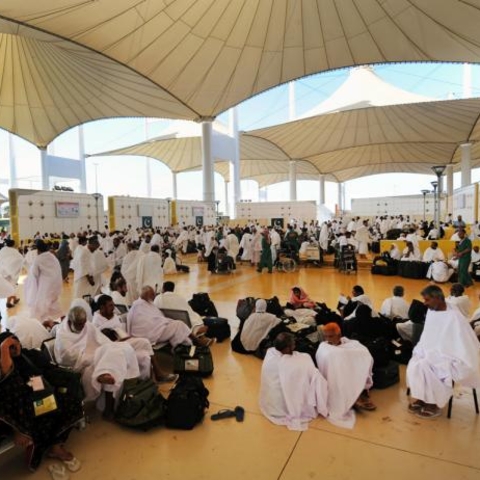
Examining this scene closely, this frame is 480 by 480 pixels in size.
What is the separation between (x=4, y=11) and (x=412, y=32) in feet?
48.9

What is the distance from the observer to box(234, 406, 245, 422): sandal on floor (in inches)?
→ 125

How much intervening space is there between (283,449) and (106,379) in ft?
4.89

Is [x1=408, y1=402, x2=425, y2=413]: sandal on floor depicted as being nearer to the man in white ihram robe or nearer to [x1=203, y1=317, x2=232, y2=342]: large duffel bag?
the man in white ihram robe

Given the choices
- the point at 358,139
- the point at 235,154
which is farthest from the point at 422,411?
the point at 358,139

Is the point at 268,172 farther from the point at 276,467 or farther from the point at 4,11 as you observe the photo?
the point at 276,467

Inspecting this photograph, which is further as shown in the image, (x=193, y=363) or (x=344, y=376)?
(x=193, y=363)

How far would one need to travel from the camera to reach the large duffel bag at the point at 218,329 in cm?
519

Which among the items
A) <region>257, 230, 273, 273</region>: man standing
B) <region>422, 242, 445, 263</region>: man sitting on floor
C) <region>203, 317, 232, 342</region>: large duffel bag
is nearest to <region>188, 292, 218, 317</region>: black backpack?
<region>203, 317, 232, 342</region>: large duffel bag

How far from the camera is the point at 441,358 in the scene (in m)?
3.01

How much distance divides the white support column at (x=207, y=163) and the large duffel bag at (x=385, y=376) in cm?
2060

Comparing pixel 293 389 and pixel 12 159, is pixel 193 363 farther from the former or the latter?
pixel 12 159

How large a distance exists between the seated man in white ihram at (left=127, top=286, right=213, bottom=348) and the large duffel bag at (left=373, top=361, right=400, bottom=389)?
2.15 metres

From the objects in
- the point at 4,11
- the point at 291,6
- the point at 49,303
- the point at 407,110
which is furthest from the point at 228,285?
the point at 407,110

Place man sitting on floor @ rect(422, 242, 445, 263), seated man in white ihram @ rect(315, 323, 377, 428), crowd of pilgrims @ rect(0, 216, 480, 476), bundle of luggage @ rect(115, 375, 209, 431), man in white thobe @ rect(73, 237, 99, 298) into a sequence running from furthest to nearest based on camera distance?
1. man sitting on floor @ rect(422, 242, 445, 263)
2. man in white thobe @ rect(73, 237, 99, 298)
3. seated man in white ihram @ rect(315, 323, 377, 428)
4. bundle of luggage @ rect(115, 375, 209, 431)
5. crowd of pilgrims @ rect(0, 216, 480, 476)
